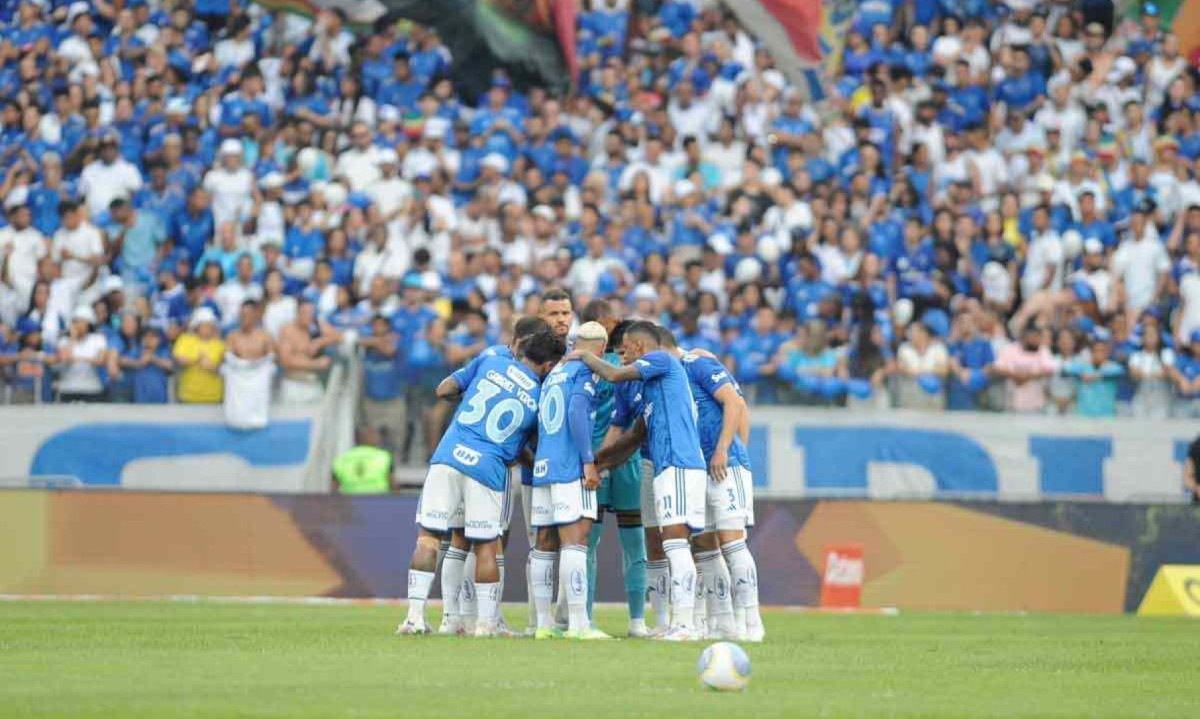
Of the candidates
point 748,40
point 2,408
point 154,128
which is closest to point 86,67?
point 154,128

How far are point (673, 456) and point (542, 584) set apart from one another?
1443 mm

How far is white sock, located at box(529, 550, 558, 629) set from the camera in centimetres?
1474

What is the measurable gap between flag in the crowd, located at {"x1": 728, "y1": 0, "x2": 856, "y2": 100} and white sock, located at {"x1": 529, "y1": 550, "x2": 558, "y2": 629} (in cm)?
1706

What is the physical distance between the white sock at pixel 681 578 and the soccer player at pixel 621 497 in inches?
35.4

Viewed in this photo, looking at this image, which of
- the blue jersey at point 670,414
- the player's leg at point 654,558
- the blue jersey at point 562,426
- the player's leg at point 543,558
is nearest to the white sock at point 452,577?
the player's leg at point 543,558

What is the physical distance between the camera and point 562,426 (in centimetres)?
1459

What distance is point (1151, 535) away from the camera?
2286 centimetres

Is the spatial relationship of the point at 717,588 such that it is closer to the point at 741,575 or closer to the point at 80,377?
the point at 741,575

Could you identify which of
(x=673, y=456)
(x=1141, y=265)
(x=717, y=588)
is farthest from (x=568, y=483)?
(x=1141, y=265)

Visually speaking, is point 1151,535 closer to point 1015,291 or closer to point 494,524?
point 1015,291

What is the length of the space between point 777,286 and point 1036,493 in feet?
13.7

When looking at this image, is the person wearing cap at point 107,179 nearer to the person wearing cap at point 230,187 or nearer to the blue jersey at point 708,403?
the person wearing cap at point 230,187

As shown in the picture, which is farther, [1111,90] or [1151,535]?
[1111,90]

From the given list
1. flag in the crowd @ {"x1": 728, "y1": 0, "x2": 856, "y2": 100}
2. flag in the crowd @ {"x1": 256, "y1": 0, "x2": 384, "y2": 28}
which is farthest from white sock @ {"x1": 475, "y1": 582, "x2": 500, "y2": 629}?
flag in the crowd @ {"x1": 728, "y1": 0, "x2": 856, "y2": 100}
